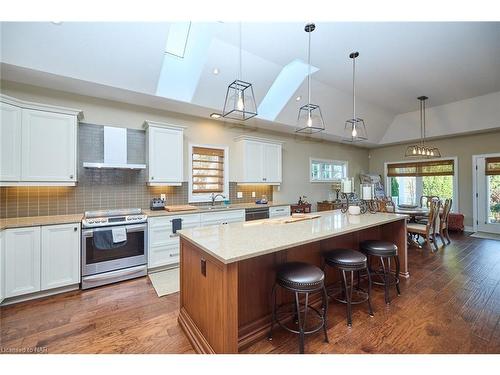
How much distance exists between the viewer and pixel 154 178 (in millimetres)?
3562

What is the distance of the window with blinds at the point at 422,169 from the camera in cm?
644

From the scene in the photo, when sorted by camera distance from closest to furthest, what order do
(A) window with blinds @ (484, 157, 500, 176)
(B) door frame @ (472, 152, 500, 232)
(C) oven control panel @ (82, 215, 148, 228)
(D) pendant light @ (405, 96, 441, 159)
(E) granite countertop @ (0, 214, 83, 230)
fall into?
(E) granite countertop @ (0, 214, 83, 230) → (C) oven control panel @ (82, 215, 148, 228) → (D) pendant light @ (405, 96, 441, 159) → (A) window with blinds @ (484, 157, 500, 176) → (B) door frame @ (472, 152, 500, 232)

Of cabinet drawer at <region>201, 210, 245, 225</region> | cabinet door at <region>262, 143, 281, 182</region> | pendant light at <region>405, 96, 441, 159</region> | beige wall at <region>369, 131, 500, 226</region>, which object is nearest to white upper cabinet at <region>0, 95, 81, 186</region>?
cabinet drawer at <region>201, 210, 245, 225</region>

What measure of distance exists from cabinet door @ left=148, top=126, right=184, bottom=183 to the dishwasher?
4.56 ft

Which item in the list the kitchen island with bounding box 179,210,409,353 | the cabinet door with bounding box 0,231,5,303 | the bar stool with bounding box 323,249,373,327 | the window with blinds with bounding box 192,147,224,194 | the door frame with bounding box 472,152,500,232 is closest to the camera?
the kitchen island with bounding box 179,210,409,353

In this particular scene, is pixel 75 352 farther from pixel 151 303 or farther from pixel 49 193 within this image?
pixel 49 193

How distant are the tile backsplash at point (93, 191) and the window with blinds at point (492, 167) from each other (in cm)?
758

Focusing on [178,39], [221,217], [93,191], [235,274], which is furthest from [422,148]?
[93,191]

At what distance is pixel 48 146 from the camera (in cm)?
276

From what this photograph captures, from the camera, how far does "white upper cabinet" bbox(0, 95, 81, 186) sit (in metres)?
2.47

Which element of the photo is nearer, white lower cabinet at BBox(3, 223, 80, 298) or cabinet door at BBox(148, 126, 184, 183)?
white lower cabinet at BBox(3, 223, 80, 298)

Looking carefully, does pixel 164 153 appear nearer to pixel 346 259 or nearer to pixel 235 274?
pixel 235 274

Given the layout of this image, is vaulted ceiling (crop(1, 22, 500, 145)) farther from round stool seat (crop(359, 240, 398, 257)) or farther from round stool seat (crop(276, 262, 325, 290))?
round stool seat (crop(276, 262, 325, 290))
